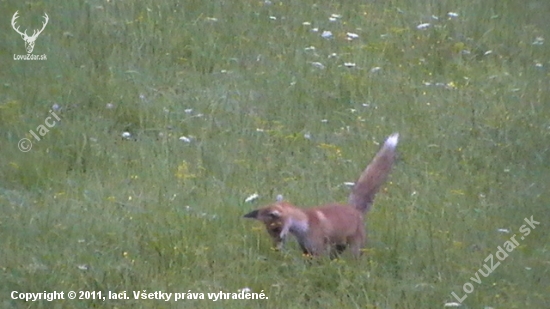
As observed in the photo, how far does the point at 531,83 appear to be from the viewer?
13.2 meters

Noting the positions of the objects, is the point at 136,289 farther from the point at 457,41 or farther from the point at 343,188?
the point at 457,41

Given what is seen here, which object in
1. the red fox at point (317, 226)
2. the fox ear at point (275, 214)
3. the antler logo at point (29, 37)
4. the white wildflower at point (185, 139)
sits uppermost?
the antler logo at point (29, 37)

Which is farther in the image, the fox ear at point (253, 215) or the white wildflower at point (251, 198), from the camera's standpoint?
the white wildflower at point (251, 198)

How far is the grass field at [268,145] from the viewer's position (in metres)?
7.23

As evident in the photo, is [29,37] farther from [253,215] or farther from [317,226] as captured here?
[317,226]

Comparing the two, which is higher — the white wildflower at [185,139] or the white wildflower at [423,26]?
the white wildflower at [423,26]

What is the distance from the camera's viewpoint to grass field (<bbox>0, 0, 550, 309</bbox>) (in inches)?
285

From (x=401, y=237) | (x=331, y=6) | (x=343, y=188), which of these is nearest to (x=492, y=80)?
(x=331, y=6)

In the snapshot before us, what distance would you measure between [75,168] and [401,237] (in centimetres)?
310

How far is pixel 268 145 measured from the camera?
1026 cm

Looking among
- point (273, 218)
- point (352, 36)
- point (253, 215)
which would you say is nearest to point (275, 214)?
point (273, 218)

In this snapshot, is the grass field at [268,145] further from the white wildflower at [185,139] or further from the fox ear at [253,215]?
the fox ear at [253,215]

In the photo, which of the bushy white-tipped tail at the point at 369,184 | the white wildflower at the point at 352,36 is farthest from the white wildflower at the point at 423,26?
the bushy white-tipped tail at the point at 369,184

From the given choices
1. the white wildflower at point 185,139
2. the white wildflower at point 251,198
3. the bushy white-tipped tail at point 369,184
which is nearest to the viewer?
the bushy white-tipped tail at point 369,184
